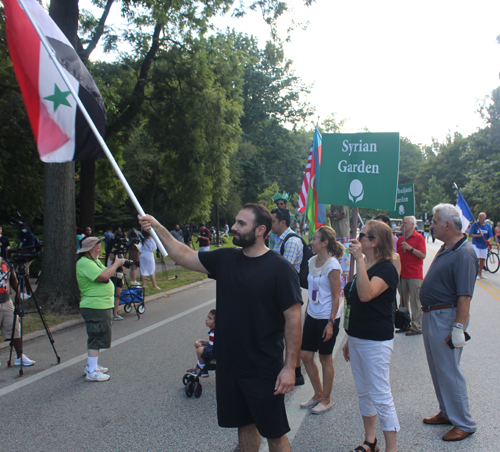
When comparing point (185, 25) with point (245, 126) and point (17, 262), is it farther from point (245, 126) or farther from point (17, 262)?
point (245, 126)

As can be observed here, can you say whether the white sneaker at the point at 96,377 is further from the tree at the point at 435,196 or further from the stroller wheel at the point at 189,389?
the tree at the point at 435,196

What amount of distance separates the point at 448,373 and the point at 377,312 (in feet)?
3.23

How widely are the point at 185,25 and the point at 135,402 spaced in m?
11.6

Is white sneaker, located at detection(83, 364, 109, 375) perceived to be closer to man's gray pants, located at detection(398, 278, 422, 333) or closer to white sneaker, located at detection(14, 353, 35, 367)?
white sneaker, located at detection(14, 353, 35, 367)

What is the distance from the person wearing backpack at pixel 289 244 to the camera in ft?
16.7

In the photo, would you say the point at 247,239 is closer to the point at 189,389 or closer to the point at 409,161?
the point at 189,389

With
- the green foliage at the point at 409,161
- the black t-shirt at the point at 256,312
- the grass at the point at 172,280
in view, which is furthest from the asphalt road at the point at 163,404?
the green foliage at the point at 409,161

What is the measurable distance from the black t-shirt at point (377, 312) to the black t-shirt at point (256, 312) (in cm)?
95

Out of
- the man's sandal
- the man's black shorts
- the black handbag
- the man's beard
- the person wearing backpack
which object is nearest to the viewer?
the man's black shorts

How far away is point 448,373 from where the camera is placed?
13.1 feet

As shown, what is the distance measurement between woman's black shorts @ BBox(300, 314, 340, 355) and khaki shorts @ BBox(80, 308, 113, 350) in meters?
2.51

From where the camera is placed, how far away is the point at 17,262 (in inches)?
227

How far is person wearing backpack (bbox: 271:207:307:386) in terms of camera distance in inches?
200

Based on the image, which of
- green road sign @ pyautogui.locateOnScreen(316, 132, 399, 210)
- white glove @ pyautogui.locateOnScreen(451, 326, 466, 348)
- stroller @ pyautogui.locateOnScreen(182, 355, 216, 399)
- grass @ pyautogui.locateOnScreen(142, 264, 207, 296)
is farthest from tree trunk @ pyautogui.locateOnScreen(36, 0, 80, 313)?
white glove @ pyautogui.locateOnScreen(451, 326, 466, 348)
